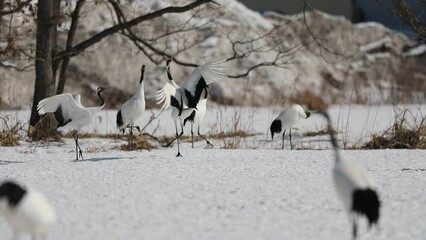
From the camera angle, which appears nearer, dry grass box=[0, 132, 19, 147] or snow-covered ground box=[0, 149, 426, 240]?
snow-covered ground box=[0, 149, 426, 240]

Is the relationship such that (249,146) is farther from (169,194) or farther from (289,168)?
(169,194)

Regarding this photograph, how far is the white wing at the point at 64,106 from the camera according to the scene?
18.8 ft

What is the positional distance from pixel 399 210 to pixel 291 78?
8776mm

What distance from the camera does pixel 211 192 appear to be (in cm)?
404

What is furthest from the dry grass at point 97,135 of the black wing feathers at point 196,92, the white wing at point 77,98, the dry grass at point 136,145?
the black wing feathers at point 196,92

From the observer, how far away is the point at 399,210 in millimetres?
3609

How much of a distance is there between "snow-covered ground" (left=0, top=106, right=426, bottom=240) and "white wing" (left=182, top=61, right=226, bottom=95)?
0.58 m

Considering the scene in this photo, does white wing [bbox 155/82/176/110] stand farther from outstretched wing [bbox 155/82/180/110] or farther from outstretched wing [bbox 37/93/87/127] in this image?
outstretched wing [bbox 37/93/87/127]

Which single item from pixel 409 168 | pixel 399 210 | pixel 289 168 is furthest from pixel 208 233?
pixel 409 168

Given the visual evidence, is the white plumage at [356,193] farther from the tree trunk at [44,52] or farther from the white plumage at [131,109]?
the tree trunk at [44,52]

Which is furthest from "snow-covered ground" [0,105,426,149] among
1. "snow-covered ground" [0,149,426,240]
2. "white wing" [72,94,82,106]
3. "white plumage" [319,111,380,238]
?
"white plumage" [319,111,380,238]

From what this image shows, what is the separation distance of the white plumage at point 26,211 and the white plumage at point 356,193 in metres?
1.24

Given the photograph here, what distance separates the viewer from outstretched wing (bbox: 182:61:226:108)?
613 centimetres

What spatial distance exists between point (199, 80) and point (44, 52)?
222cm
